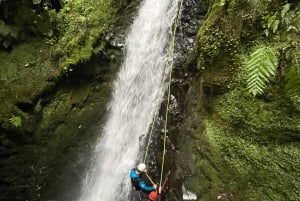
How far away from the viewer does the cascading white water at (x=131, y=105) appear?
730 cm

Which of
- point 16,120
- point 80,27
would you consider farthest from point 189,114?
point 80,27

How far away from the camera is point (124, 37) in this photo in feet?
28.0

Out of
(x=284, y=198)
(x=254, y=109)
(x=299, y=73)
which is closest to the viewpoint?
(x=299, y=73)

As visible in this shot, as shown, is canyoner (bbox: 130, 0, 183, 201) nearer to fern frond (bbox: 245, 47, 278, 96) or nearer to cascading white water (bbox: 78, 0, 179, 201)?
cascading white water (bbox: 78, 0, 179, 201)

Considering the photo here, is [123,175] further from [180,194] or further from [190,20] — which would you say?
[190,20]

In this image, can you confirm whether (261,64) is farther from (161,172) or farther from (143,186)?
(161,172)

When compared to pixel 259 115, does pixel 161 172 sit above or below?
below

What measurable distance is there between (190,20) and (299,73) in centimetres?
440

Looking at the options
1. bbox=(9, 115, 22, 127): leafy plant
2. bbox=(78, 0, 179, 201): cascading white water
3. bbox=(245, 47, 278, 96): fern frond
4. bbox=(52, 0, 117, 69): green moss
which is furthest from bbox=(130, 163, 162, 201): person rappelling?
bbox=(52, 0, 117, 69): green moss

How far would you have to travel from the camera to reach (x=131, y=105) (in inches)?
310

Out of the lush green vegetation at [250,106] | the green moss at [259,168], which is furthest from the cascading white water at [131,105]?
the green moss at [259,168]

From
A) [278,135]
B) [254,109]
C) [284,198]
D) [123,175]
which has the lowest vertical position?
[123,175]

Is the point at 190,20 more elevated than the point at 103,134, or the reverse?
the point at 190,20

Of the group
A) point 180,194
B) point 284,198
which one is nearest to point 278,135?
point 284,198
